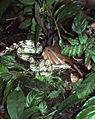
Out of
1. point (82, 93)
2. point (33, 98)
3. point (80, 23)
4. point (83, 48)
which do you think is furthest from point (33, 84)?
point (80, 23)

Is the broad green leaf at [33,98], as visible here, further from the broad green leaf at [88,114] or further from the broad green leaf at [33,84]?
the broad green leaf at [88,114]

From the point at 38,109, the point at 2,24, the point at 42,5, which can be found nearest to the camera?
the point at 38,109

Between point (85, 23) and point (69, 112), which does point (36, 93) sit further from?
point (85, 23)

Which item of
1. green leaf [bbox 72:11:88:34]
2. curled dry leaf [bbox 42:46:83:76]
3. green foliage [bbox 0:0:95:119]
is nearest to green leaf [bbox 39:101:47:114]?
green foliage [bbox 0:0:95:119]

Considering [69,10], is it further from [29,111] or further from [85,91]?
[29,111]

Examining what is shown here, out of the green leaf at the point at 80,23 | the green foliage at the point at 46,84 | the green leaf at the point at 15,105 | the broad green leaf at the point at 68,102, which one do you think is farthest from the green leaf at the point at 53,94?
the green leaf at the point at 80,23

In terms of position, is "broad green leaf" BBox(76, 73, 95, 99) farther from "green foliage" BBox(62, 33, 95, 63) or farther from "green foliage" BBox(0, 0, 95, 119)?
"green foliage" BBox(62, 33, 95, 63)

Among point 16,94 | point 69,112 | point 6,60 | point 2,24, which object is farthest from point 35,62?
point 2,24
